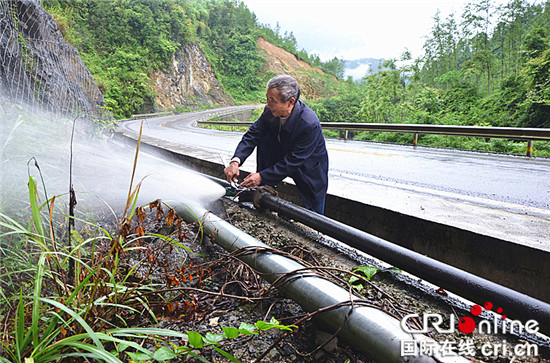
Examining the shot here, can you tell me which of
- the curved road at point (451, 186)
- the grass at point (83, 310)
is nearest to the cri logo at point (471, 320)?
the grass at point (83, 310)

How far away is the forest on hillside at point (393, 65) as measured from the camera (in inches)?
721

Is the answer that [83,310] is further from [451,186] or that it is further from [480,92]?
[480,92]

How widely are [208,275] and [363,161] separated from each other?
640cm

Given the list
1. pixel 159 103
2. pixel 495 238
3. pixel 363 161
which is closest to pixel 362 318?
pixel 495 238

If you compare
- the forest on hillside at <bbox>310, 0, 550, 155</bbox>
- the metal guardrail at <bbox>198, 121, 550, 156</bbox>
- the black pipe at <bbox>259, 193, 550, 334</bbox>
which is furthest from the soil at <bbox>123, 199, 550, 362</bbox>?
A: the forest on hillside at <bbox>310, 0, 550, 155</bbox>

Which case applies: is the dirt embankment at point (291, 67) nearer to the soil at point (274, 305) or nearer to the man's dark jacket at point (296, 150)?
the man's dark jacket at point (296, 150)

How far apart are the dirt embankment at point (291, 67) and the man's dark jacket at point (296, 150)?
71.7 m

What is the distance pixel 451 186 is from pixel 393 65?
21.2 m

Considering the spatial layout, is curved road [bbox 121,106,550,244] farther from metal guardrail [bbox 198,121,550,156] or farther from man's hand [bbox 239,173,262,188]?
man's hand [bbox 239,173,262,188]

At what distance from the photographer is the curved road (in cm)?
311

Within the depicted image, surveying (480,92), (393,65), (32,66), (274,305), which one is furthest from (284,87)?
(480,92)

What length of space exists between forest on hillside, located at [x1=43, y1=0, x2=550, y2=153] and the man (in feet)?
26.0

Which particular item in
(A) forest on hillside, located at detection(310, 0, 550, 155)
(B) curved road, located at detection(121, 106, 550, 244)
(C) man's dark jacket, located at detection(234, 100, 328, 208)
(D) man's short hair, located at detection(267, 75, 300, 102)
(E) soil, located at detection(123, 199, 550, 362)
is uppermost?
(A) forest on hillside, located at detection(310, 0, 550, 155)

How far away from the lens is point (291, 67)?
296 feet
